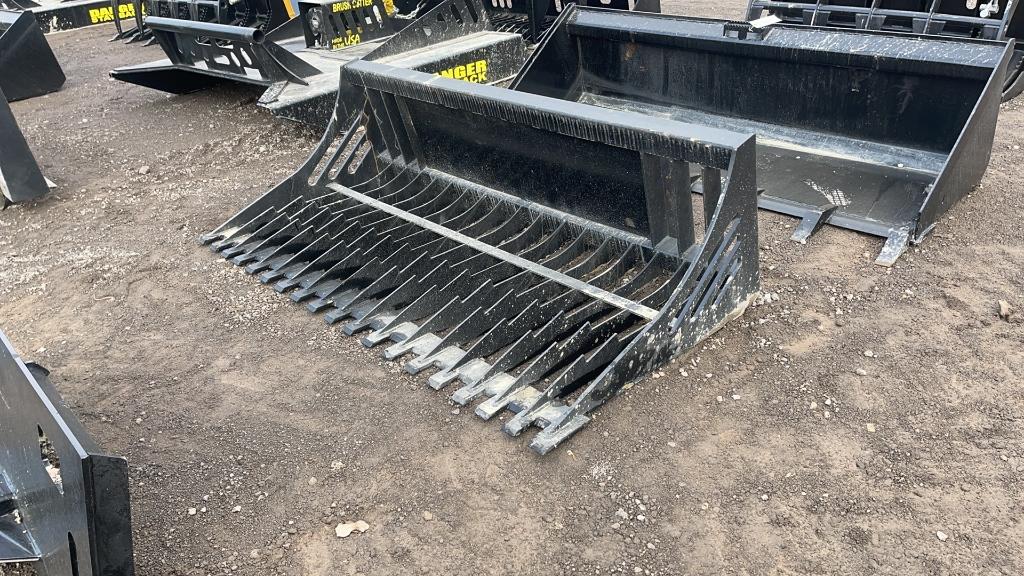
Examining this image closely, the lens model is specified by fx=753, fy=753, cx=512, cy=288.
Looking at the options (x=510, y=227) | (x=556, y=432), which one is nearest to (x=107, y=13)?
(x=510, y=227)

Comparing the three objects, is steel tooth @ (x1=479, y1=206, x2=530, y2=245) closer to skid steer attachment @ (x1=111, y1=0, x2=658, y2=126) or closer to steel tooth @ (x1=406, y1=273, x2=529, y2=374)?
steel tooth @ (x1=406, y1=273, x2=529, y2=374)

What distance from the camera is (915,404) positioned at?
3.00 metres

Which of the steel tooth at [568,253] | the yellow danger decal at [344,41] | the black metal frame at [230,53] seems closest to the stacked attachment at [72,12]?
the black metal frame at [230,53]

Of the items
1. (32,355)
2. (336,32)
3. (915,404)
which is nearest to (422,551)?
(915,404)

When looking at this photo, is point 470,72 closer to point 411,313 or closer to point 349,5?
point 349,5

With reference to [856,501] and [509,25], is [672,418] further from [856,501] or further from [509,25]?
[509,25]

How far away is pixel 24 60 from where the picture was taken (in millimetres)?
9039

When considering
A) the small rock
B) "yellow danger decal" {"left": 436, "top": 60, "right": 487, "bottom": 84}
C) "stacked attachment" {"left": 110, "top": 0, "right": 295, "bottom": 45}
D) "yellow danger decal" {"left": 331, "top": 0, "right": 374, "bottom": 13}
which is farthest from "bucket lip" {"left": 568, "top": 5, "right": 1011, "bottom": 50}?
"stacked attachment" {"left": 110, "top": 0, "right": 295, "bottom": 45}

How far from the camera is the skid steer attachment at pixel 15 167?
5750 millimetres

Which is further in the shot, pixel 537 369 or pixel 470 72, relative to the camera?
pixel 470 72

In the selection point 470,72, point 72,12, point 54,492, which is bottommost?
point 470,72

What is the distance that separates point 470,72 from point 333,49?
6.05 feet

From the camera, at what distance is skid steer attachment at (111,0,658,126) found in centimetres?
641

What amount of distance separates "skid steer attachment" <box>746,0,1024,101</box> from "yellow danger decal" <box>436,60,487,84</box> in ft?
7.66
